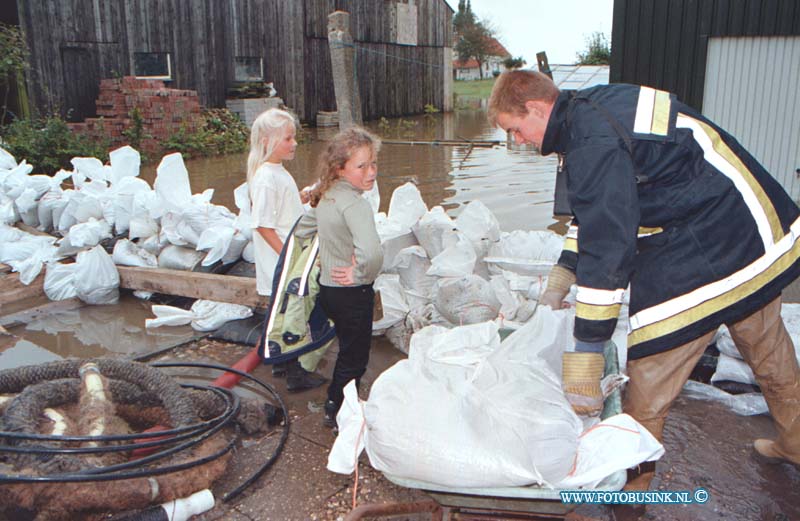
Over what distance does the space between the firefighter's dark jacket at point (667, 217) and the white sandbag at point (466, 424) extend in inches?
11.8

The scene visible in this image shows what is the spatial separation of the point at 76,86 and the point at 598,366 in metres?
13.5

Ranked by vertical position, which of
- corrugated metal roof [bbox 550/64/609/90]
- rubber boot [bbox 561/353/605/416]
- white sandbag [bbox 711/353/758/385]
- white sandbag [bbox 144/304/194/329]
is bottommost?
white sandbag [bbox 144/304/194/329]

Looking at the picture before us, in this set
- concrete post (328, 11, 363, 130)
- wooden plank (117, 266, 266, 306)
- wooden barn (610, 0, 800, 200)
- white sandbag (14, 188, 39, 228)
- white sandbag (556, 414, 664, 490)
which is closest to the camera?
white sandbag (556, 414, 664, 490)

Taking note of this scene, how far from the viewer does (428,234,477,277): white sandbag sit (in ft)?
13.7

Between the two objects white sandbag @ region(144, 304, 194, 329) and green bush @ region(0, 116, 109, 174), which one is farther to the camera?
green bush @ region(0, 116, 109, 174)

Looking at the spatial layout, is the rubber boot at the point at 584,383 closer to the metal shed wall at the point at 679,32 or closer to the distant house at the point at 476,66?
the metal shed wall at the point at 679,32

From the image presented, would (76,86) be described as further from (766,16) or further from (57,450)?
(57,450)

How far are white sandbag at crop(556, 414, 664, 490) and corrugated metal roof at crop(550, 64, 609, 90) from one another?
7838mm

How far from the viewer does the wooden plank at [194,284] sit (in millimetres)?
4527

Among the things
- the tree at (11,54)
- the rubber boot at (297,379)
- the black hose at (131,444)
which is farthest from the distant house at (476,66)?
the black hose at (131,444)

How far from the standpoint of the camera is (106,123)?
1291 cm

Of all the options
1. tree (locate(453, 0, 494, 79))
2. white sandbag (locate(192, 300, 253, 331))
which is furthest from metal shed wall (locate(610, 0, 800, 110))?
tree (locate(453, 0, 494, 79))

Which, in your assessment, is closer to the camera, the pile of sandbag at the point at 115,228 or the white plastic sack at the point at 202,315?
the white plastic sack at the point at 202,315

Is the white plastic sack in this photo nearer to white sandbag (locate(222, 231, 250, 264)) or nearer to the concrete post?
white sandbag (locate(222, 231, 250, 264))
